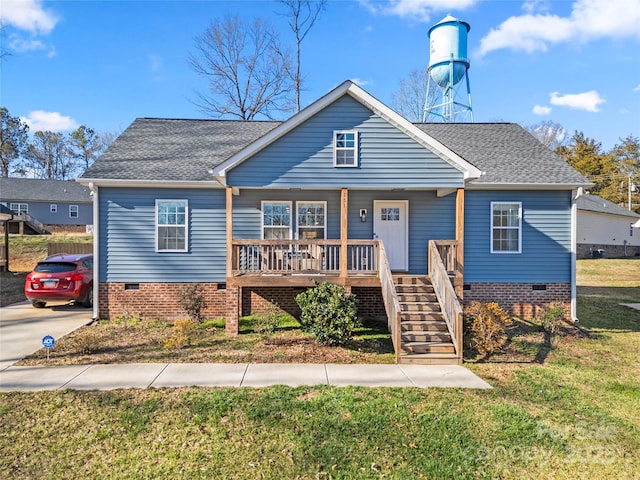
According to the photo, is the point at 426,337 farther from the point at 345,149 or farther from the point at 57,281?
the point at 57,281

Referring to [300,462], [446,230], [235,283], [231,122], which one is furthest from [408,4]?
[300,462]

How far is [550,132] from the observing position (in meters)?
43.8

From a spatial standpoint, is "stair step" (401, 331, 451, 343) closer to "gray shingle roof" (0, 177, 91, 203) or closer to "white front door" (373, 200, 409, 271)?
"white front door" (373, 200, 409, 271)

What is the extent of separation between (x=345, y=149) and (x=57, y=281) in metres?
9.05

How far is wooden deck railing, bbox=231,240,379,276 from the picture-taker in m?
9.22

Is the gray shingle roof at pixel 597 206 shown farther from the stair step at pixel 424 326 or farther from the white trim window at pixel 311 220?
the stair step at pixel 424 326

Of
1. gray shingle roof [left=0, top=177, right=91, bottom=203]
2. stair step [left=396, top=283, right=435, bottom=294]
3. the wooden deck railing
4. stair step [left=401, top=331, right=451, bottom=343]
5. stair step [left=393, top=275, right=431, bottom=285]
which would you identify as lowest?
stair step [left=401, top=331, right=451, bottom=343]

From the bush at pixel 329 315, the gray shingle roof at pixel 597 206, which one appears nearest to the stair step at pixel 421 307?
the bush at pixel 329 315

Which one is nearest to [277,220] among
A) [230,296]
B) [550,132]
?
[230,296]

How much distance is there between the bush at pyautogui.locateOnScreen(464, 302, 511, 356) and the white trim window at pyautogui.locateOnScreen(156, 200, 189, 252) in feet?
24.9

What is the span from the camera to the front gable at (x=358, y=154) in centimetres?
909

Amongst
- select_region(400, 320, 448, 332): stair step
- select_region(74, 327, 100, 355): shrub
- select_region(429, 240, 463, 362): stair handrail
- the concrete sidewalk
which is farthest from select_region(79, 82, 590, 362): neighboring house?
select_region(74, 327, 100, 355): shrub

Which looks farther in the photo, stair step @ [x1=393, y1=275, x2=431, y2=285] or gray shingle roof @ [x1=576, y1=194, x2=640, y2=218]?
gray shingle roof @ [x1=576, y1=194, x2=640, y2=218]

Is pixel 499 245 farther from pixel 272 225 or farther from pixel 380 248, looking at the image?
pixel 272 225
